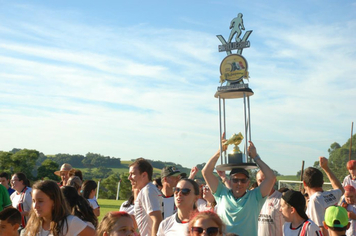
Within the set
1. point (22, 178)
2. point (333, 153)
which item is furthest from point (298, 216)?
point (333, 153)

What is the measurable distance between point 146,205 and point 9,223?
5.43 feet

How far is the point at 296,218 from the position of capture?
511cm

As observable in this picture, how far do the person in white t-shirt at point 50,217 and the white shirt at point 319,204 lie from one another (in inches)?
122

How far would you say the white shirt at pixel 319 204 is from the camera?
5.71 m

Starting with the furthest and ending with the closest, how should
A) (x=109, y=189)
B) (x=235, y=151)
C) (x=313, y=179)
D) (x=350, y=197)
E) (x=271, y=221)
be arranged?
(x=109, y=189), (x=235, y=151), (x=350, y=197), (x=271, y=221), (x=313, y=179)

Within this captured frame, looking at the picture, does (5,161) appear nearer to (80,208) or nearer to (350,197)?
(80,208)

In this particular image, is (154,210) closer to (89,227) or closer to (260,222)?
(89,227)

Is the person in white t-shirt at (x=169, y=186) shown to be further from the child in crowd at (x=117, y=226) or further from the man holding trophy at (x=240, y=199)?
the child in crowd at (x=117, y=226)

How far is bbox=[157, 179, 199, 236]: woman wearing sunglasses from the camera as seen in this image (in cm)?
470

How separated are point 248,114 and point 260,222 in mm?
2229

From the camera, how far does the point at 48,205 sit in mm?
4219

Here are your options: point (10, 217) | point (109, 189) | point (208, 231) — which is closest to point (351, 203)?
point (208, 231)

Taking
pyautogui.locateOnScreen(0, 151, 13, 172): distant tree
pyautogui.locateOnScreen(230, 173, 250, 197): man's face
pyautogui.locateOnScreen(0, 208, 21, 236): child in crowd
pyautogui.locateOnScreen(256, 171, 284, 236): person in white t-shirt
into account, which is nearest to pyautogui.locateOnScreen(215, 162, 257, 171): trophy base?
pyautogui.locateOnScreen(256, 171, 284, 236): person in white t-shirt

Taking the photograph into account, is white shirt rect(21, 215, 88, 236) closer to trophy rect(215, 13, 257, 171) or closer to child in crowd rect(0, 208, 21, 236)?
child in crowd rect(0, 208, 21, 236)
